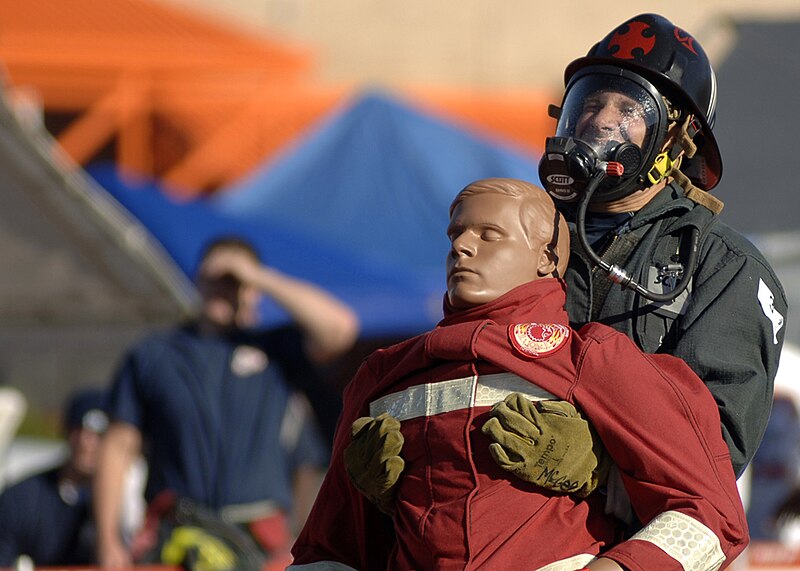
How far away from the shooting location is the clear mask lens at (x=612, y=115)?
2885 mm

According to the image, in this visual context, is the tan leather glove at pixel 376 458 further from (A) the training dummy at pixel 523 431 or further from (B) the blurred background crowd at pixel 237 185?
Answer: (B) the blurred background crowd at pixel 237 185

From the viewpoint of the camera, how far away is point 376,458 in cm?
263

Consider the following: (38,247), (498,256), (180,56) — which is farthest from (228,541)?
(180,56)

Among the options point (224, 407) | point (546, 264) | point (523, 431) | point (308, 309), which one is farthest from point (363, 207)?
point (523, 431)

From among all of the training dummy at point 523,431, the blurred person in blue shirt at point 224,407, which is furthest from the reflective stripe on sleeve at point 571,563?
the blurred person in blue shirt at point 224,407

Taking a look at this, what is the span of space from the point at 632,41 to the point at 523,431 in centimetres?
90

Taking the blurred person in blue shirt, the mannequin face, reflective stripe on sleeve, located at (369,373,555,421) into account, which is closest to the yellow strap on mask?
the mannequin face

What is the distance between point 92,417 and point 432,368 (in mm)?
4803

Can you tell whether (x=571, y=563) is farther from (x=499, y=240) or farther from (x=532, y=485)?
(x=499, y=240)

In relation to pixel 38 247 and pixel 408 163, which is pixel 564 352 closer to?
pixel 38 247

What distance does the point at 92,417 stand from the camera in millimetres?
7215

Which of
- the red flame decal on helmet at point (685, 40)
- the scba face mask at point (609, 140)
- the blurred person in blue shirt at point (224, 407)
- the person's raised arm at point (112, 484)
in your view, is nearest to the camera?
the scba face mask at point (609, 140)

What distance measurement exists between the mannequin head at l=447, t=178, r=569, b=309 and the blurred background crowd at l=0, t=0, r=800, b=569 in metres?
3.77

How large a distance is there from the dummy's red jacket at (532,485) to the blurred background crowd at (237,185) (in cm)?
383
